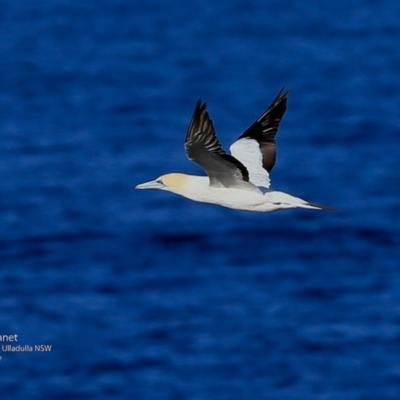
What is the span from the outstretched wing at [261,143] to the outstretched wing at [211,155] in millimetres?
1112

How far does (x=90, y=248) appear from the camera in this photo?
31.3 m

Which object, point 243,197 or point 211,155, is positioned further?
point 243,197

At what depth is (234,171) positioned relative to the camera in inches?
495

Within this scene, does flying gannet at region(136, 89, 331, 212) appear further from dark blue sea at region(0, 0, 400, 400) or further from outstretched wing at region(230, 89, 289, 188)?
dark blue sea at region(0, 0, 400, 400)

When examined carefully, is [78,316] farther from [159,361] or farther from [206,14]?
[206,14]

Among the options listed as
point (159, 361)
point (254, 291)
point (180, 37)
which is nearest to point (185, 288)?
point (254, 291)

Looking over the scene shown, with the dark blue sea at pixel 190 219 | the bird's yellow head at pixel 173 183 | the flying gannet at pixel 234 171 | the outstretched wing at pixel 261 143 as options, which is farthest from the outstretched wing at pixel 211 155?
the dark blue sea at pixel 190 219

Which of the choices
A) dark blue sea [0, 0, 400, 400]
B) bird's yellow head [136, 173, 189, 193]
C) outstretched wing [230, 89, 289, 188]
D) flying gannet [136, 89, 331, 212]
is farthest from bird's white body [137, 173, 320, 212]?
dark blue sea [0, 0, 400, 400]

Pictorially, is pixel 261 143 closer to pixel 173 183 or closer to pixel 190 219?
pixel 173 183

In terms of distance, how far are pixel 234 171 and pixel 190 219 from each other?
19360 millimetres

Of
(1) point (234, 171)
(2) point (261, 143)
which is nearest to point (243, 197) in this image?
(1) point (234, 171)

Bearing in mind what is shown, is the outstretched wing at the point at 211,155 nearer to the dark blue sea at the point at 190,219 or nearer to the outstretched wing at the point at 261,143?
the outstretched wing at the point at 261,143

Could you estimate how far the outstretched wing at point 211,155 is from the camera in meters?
11.8

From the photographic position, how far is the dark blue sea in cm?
2650
